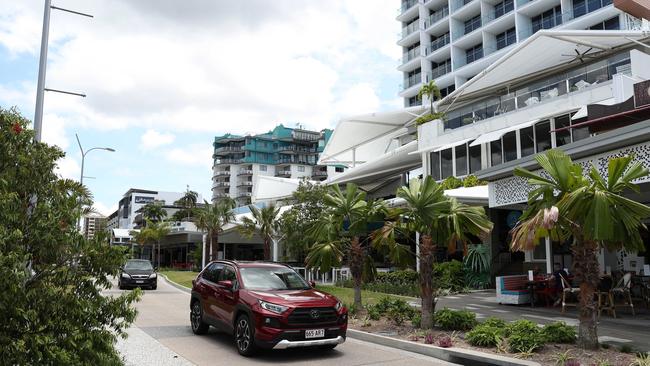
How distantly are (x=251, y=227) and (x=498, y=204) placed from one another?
64.1 ft

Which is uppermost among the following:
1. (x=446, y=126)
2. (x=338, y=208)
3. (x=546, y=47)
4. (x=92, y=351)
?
(x=546, y=47)

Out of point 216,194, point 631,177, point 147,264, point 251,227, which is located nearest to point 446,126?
point 251,227

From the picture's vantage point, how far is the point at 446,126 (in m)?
27.2

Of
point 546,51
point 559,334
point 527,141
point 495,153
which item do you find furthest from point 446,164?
point 559,334

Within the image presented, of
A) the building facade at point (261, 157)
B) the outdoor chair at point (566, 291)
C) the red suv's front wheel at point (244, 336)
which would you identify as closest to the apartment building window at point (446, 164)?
the outdoor chair at point (566, 291)

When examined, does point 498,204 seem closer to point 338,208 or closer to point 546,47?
point 338,208

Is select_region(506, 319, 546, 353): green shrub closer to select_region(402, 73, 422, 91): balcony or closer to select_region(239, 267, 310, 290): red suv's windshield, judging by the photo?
select_region(239, 267, 310, 290): red suv's windshield

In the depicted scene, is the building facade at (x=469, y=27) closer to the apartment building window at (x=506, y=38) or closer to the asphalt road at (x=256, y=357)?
the apartment building window at (x=506, y=38)

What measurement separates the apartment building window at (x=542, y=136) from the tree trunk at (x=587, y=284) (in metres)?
14.8

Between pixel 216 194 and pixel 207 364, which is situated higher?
pixel 216 194

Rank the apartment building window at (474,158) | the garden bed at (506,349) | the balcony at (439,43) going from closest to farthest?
the garden bed at (506,349) → the apartment building window at (474,158) → the balcony at (439,43)

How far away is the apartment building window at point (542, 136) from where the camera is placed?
2209 centimetres

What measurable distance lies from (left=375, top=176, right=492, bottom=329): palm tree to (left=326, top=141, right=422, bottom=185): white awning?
71.3ft

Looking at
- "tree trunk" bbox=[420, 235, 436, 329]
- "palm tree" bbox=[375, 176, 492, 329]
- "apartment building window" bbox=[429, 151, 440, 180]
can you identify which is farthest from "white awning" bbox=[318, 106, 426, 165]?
"tree trunk" bbox=[420, 235, 436, 329]
